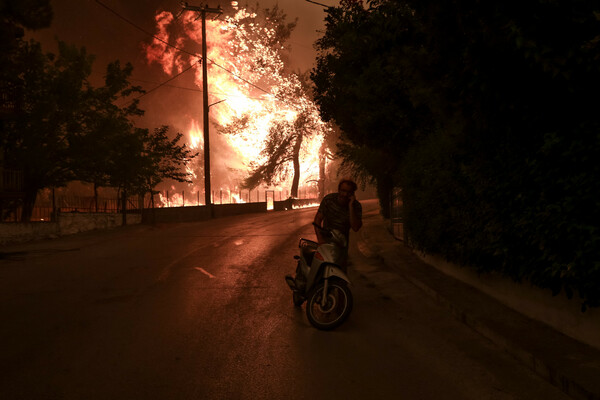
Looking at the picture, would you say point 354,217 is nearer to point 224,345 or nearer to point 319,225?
point 319,225

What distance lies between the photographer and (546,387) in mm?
4578

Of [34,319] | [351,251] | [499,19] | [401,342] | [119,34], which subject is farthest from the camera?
[119,34]

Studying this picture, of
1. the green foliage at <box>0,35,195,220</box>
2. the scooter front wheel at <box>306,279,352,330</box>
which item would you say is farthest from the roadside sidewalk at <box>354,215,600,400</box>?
the green foliage at <box>0,35,195,220</box>

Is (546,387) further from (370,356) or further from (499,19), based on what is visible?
(499,19)

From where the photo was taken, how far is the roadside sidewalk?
4.50 meters

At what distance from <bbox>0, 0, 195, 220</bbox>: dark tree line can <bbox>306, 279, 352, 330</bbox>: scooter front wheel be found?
17767mm

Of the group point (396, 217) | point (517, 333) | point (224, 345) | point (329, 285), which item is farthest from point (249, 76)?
point (517, 333)

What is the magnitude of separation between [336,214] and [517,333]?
8.59 feet

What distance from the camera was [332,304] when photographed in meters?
Result: 6.59

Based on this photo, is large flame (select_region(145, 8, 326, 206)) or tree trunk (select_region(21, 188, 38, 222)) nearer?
tree trunk (select_region(21, 188, 38, 222))

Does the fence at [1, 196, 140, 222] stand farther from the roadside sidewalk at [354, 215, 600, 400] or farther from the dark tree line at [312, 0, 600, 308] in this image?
the dark tree line at [312, 0, 600, 308]

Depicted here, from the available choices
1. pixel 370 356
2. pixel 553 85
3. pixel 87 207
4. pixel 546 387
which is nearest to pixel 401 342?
pixel 370 356

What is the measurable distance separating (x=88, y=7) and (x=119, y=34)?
4.85 m

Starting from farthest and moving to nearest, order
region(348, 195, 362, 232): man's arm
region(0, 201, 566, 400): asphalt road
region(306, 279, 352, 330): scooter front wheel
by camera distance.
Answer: region(348, 195, 362, 232): man's arm, region(306, 279, 352, 330): scooter front wheel, region(0, 201, 566, 400): asphalt road
